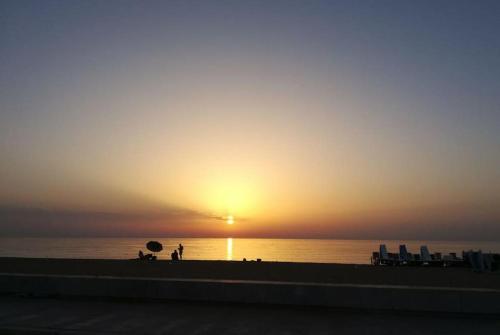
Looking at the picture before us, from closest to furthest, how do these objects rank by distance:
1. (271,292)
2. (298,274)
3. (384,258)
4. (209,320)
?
1. (209,320)
2. (271,292)
3. (298,274)
4. (384,258)

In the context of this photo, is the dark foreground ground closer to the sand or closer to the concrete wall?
the concrete wall

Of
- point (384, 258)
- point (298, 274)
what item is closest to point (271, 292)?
point (298, 274)

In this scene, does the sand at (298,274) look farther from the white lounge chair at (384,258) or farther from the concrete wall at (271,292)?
the white lounge chair at (384,258)

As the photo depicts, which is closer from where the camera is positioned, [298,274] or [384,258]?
[298,274]

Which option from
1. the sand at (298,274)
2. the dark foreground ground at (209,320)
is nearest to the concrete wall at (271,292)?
the dark foreground ground at (209,320)

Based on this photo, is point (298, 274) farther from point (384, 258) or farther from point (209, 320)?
point (384, 258)

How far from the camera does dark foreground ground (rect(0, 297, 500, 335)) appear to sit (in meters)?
7.56

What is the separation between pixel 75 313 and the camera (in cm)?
897

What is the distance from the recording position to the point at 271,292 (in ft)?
32.0

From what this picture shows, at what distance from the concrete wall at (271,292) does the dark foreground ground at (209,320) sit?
22cm

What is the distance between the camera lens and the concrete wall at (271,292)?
8938 mm

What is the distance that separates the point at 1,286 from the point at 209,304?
18.2ft

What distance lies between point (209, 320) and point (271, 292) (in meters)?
1.87

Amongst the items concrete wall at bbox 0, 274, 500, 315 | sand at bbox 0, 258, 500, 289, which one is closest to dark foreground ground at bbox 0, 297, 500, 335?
concrete wall at bbox 0, 274, 500, 315
